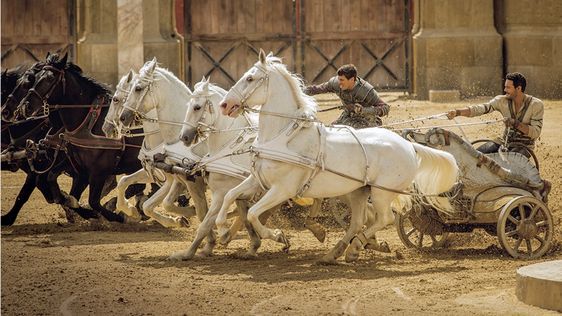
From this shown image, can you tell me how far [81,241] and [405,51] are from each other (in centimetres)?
1139

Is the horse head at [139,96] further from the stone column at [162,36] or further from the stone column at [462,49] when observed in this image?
the stone column at [162,36]

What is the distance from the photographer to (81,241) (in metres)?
15.4

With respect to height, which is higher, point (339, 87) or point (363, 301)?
point (339, 87)

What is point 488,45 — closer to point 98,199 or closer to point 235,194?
point 98,199

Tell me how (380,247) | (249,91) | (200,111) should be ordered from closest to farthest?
1. (249,91)
2. (200,111)
3. (380,247)

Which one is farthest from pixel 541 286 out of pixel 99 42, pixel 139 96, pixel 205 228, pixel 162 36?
pixel 99 42

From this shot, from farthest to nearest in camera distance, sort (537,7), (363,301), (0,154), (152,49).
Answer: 1. (152,49)
2. (537,7)
3. (0,154)
4. (363,301)

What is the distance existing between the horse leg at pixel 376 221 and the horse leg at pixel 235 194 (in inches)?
42.7

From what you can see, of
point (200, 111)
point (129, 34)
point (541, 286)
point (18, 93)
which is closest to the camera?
point (541, 286)

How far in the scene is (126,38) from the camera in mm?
24438

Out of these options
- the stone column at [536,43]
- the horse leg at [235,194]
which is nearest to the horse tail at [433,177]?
the horse leg at [235,194]

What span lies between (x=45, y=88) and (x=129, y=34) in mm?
8361

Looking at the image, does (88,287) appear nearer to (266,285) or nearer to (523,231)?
(266,285)

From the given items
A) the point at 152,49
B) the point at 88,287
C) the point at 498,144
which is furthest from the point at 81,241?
the point at 152,49
